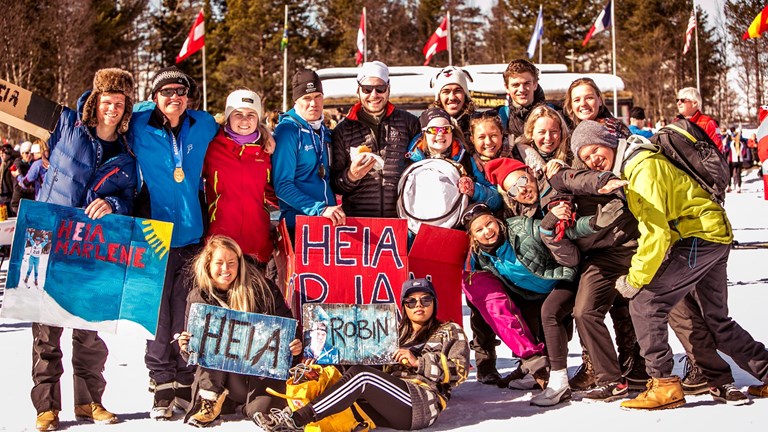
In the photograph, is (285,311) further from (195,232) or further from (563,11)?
(563,11)

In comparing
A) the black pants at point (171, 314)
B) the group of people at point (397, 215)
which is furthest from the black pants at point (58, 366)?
the black pants at point (171, 314)

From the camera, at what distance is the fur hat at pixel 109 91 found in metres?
5.15

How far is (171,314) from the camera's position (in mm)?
5500

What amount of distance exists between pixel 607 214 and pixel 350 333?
1.76 metres

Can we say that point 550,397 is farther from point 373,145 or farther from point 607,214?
point 373,145

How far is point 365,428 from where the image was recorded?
4.86 m

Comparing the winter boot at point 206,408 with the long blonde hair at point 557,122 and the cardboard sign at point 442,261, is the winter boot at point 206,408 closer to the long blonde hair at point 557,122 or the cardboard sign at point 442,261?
the cardboard sign at point 442,261

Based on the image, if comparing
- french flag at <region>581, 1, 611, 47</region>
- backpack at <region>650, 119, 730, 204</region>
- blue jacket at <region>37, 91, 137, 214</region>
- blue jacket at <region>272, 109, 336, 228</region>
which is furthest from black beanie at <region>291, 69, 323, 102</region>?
french flag at <region>581, 1, 611, 47</region>

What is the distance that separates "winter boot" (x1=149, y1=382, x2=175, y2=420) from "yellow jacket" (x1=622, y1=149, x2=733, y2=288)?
2919mm

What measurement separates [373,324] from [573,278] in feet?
4.54

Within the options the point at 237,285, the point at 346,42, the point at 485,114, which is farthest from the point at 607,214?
the point at 346,42

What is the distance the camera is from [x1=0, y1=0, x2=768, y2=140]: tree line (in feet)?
136

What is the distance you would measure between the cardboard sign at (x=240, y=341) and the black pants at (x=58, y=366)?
2.37ft

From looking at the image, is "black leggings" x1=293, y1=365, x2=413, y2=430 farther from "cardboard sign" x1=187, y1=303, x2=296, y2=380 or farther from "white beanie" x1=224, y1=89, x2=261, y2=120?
"white beanie" x1=224, y1=89, x2=261, y2=120
